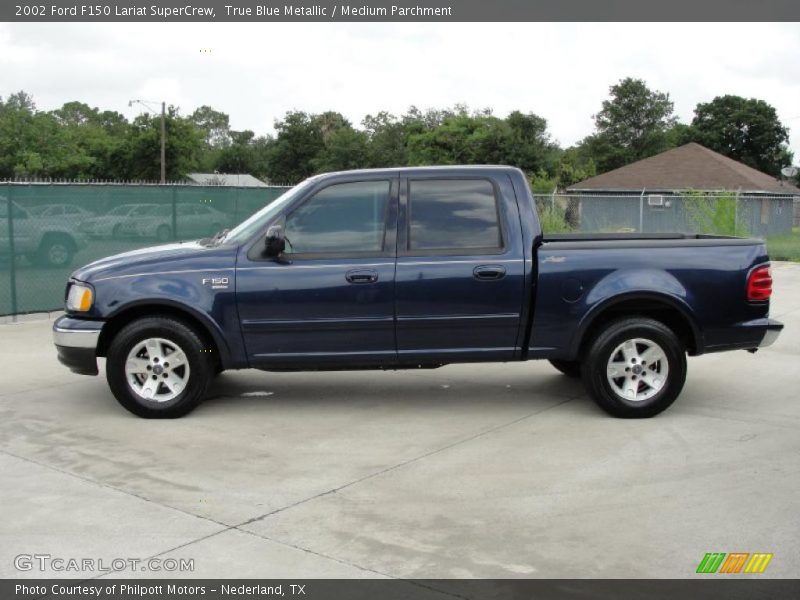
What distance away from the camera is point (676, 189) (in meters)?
41.4

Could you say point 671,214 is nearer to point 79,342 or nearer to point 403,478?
point 79,342

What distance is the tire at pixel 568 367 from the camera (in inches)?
328

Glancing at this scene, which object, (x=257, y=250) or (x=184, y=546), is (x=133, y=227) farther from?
(x=184, y=546)

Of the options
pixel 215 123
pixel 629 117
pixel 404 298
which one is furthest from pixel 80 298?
pixel 215 123

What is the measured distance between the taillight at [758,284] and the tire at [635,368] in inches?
26.8

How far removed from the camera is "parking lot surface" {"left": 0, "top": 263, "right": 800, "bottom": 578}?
14.8 ft

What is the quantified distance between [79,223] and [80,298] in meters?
6.82

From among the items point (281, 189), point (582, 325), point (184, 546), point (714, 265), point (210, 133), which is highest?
point (210, 133)

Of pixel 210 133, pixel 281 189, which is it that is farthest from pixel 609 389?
pixel 210 133

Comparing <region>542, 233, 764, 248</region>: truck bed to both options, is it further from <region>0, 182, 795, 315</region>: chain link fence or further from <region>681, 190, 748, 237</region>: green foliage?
<region>681, 190, 748, 237</region>: green foliage

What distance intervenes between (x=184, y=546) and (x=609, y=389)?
3.68 metres

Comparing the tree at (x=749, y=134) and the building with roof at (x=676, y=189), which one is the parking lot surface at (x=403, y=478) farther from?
the tree at (x=749, y=134)

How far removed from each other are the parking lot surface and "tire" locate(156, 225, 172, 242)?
606cm

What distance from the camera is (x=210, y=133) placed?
479 ft
